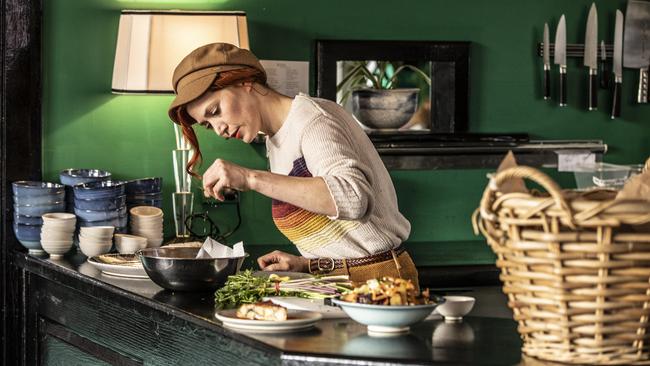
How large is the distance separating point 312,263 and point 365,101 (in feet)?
5.57

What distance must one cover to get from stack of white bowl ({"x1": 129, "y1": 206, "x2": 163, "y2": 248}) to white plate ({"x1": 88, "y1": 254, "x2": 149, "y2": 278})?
53cm

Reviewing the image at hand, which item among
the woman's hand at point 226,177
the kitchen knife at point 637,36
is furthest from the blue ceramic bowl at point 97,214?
the kitchen knife at point 637,36

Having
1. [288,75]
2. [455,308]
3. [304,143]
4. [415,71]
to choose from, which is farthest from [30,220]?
[455,308]

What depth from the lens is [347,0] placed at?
507 centimetres

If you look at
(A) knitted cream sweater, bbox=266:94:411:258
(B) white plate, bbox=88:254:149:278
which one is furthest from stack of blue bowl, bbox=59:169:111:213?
(A) knitted cream sweater, bbox=266:94:411:258

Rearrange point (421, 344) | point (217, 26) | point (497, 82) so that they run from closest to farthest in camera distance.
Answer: point (421, 344)
point (217, 26)
point (497, 82)

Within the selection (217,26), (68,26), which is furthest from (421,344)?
(68,26)

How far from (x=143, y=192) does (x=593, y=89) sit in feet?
7.09

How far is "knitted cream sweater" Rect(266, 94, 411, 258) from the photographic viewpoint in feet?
10.8

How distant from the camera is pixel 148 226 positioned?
4.45m

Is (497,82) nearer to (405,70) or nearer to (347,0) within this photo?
(405,70)

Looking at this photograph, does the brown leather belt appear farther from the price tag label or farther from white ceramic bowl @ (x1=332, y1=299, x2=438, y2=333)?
the price tag label

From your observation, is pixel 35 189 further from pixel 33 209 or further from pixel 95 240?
pixel 95 240

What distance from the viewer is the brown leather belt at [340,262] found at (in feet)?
11.4
